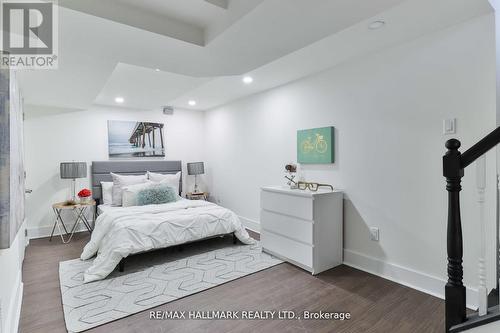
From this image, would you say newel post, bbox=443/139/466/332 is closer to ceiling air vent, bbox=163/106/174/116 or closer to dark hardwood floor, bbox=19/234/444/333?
dark hardwood floor, bbox=19/234/444/333

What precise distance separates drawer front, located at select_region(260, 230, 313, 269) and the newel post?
1.48m

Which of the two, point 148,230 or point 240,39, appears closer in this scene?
point 240,39

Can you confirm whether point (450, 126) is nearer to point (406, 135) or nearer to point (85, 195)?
point (406, 135)

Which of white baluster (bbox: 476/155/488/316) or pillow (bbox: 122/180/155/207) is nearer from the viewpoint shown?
white baluster (bbox: 476/155/488/316)

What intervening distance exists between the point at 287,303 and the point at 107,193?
357cm

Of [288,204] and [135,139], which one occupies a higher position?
[135,139]

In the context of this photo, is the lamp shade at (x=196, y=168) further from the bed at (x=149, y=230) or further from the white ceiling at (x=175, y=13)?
the white ceiling at (x=175, y=13)

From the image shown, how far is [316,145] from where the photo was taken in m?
3.40

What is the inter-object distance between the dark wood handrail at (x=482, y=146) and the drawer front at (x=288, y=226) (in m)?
1.68

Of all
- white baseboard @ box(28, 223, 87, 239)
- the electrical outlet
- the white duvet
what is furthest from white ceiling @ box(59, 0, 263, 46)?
white baseboard @ box(28, 223, 87, 239)

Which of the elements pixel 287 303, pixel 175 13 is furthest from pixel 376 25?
pixel 287 303

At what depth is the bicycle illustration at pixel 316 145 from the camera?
3.31 metres

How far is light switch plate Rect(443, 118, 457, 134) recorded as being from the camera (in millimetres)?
2248

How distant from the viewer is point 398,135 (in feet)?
8.59
